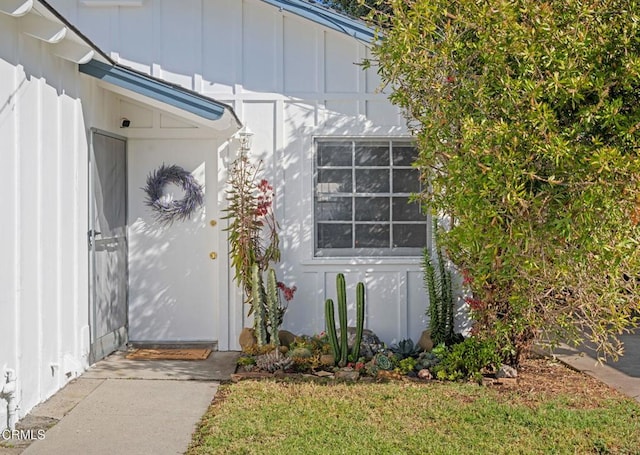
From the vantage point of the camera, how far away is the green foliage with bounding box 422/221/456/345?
775 cm

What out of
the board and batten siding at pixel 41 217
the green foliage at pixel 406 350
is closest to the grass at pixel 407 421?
the green foliage at pixel 406 350

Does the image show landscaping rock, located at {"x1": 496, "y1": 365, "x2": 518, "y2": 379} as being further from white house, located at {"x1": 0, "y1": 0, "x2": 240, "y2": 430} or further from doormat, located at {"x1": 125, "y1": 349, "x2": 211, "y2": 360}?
white house, located at {"x1": 0, "y1": 0, "x2": 240, "y2": 430}

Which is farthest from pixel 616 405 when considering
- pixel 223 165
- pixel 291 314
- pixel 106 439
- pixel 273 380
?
pixel 223 165

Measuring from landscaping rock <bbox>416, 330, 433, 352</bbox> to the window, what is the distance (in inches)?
36.2

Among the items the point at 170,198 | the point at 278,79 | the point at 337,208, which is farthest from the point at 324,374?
the point at 278,79

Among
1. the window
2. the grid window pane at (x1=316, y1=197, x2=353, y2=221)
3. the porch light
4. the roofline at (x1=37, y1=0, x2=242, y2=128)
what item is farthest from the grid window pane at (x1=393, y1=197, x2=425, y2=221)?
the roofline at (x1=37, y1=0, x2=242, y2=128)

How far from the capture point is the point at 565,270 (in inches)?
203

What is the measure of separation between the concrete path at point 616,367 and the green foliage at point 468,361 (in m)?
0.81

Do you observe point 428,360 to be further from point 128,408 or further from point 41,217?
point 41,217

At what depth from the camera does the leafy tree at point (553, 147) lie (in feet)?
16.1

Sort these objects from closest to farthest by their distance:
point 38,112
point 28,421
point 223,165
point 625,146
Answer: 1. point 625,146
2. point 28,421
3. point 38,112
4. point 223,165

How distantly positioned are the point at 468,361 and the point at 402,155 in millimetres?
2495

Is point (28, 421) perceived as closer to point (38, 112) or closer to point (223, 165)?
point (38, 112)

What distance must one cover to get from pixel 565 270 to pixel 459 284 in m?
3.06
